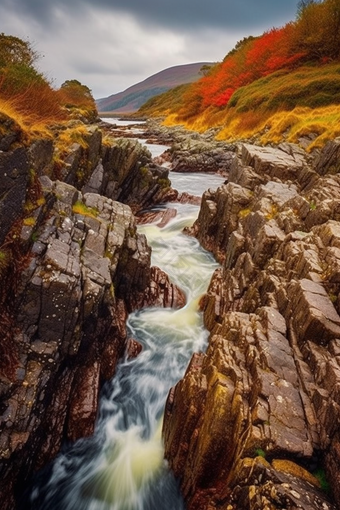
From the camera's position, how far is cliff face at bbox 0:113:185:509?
7680mm

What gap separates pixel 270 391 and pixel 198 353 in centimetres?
381

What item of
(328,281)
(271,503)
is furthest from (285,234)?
(271,503)

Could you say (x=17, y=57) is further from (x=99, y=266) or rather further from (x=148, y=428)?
(x=148, y=428)

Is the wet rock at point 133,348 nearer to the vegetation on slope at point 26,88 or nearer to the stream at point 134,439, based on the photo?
the stream at point 134,439

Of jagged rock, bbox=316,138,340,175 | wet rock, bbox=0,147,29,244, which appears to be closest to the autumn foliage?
jagged rock, bbox=316,138,340,175

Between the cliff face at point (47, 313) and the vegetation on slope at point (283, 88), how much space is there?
24.3 m

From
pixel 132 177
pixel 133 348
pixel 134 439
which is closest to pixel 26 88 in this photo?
pixel 132 177

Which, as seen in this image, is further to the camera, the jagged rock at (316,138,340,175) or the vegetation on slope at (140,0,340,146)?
the vegetation on slope at (140,0,340,146)

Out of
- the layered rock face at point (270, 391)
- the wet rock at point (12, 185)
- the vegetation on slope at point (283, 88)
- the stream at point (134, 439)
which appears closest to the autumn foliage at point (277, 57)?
the vegetation on slope at point (283, 88)

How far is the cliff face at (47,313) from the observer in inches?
302

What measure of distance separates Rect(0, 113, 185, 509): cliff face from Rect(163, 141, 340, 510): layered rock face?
126 inches

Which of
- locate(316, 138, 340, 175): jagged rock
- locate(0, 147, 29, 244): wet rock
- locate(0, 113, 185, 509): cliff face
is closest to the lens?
locate(0, 113, 185, 509): cliff face

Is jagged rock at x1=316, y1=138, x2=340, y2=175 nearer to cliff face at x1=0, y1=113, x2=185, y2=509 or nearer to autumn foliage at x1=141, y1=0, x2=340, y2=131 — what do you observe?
cliff face at x1=0, y1=113, x2=185, y2=509

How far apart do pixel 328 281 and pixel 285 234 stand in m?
4.85
